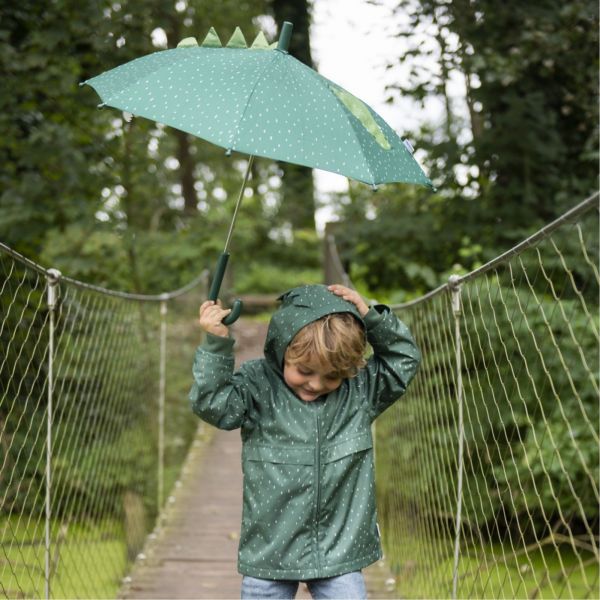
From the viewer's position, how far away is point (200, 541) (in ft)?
14.1

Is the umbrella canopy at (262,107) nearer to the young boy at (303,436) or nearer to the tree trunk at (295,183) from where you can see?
the young boy at (303,436)

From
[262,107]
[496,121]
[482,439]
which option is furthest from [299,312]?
[496,121]

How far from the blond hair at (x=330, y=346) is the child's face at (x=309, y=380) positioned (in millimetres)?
16

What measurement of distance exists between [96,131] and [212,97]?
3983mm

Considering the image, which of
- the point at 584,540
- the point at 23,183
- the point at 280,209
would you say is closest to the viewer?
the point at 584,540

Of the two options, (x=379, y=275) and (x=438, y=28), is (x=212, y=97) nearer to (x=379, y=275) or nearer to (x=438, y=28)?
(x=438, y=28)

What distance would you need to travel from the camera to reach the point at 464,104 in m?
6.45

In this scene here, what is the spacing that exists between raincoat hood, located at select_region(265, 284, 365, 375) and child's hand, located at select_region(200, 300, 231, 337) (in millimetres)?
123

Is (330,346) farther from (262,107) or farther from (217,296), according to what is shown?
(262,107)

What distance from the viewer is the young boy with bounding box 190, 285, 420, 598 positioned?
80.4 inches

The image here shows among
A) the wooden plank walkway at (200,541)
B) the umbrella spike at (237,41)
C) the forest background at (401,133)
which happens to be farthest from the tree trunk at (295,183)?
the umbrella spike at (237,41)

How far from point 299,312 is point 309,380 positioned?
0.16m

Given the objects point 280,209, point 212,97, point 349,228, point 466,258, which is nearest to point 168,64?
point 212,97

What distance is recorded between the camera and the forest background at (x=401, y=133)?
197 inches
